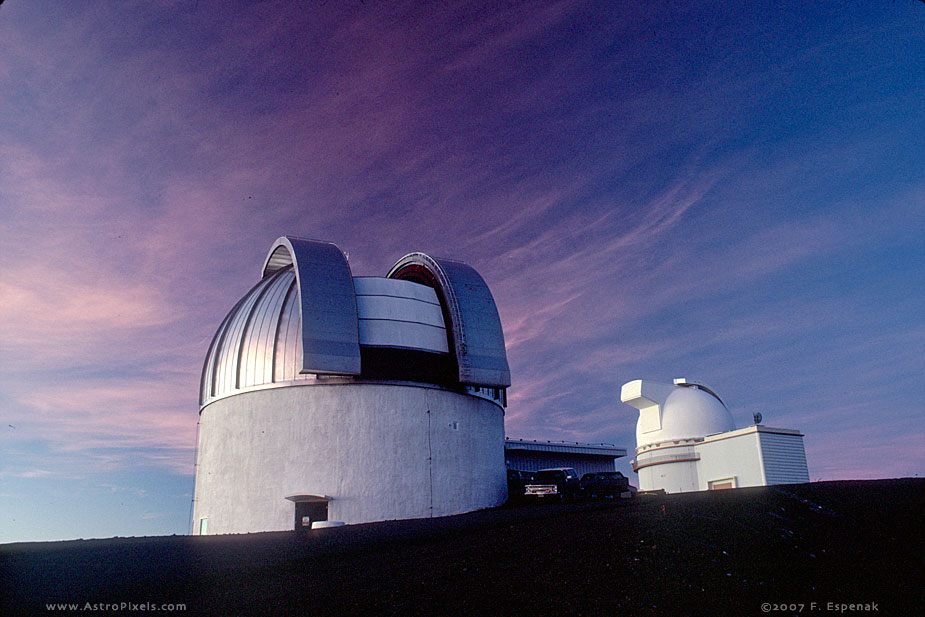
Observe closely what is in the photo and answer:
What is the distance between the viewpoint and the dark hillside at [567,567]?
752 cm

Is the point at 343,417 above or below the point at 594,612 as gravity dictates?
above

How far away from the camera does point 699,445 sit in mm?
29875

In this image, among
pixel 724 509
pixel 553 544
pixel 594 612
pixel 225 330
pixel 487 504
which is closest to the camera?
pixel 594 612

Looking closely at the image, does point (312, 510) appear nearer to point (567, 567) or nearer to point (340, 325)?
point (340, 325)

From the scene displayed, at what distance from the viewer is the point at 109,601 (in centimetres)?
836

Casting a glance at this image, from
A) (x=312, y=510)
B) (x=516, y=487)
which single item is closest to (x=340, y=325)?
(x=312, y=510)

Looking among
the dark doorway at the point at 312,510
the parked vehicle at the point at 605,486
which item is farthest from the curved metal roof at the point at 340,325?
the parked vehicle at the point at 605,486

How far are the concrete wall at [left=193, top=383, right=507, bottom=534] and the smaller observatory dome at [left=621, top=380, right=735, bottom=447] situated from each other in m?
12.4

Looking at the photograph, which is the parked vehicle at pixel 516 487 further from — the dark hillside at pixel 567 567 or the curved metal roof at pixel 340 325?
the dark hillside at pixel 567 567

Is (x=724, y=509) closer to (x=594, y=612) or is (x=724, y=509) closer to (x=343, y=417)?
(x=594, y=612)

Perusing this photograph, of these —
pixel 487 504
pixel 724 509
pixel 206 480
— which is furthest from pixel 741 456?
pixel 206 480

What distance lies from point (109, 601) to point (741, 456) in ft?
81.1

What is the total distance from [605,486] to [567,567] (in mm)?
14456

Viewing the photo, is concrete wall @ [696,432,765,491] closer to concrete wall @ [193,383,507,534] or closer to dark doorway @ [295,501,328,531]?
concrete wall @ [193,383,507,534]
